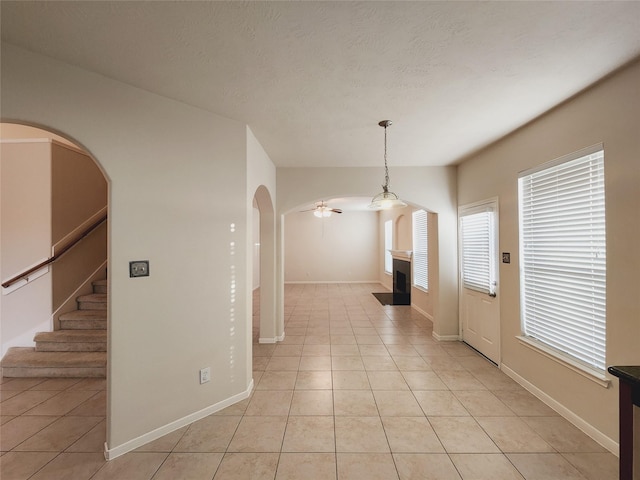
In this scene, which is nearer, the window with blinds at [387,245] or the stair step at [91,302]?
the stair step at [91,302]

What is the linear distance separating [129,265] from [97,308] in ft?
8.08

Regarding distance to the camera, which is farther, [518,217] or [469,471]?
[518,217]

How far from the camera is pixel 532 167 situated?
2652 mm

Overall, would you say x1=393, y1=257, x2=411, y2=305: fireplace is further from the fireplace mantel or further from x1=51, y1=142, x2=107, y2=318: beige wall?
x1=51, y1=142, x2=107, y2=318: beige wall

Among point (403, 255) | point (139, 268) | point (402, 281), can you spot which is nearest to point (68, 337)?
point (139, 268)

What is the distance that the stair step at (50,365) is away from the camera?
297cm

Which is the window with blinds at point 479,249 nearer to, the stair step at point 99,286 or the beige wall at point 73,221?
the beige wall at point 73,221

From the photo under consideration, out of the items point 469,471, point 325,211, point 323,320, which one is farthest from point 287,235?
point 469,471

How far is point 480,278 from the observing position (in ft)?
11.8

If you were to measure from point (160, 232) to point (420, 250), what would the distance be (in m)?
5.09

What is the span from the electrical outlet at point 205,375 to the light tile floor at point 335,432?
33cm

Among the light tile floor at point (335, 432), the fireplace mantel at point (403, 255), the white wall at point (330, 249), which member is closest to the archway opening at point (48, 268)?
the light tile floor at point (335, 432)

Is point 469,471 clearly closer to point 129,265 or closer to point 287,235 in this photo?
point 129,265

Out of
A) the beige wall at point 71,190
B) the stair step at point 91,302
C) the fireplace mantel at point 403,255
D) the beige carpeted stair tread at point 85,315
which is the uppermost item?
the beige wall at point 71,190
